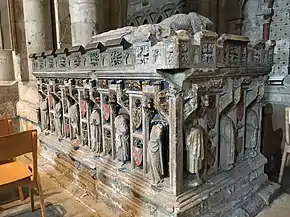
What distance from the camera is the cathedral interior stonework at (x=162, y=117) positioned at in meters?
1.76

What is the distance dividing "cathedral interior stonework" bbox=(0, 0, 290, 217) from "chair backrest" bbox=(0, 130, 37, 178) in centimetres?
67

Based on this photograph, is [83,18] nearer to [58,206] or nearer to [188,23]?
[188,23]

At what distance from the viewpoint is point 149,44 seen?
1.72 meters

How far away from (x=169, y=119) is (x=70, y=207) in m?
1.31

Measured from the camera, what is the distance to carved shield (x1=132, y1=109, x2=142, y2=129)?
2.04 m

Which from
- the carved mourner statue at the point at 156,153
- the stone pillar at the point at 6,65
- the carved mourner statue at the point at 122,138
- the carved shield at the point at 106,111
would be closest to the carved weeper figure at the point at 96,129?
the carved shield at the point at 106,111

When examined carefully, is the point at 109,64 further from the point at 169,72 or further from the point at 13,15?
the point at 13,15

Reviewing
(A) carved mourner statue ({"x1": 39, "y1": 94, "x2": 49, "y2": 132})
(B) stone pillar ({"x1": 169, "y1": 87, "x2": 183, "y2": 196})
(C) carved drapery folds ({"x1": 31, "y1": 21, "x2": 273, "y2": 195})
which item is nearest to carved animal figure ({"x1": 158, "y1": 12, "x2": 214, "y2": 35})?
(C) carved drapery folds ({"x1": 31, "y1": 21, "x2": 273, "y2": 195})

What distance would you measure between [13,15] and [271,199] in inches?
187

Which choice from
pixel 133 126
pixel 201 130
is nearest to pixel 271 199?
pixel 201 130

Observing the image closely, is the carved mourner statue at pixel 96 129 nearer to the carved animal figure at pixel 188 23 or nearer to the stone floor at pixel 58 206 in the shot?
the stone floor at pixel 58 206

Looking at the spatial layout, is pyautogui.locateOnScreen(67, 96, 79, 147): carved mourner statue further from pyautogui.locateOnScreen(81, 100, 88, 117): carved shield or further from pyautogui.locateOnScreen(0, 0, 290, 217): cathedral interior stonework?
pyautogui.locateOnScreen(81, 100, 88, 117): carved shield

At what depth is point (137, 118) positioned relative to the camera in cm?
206

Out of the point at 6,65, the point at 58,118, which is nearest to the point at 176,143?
the point at 58,118
